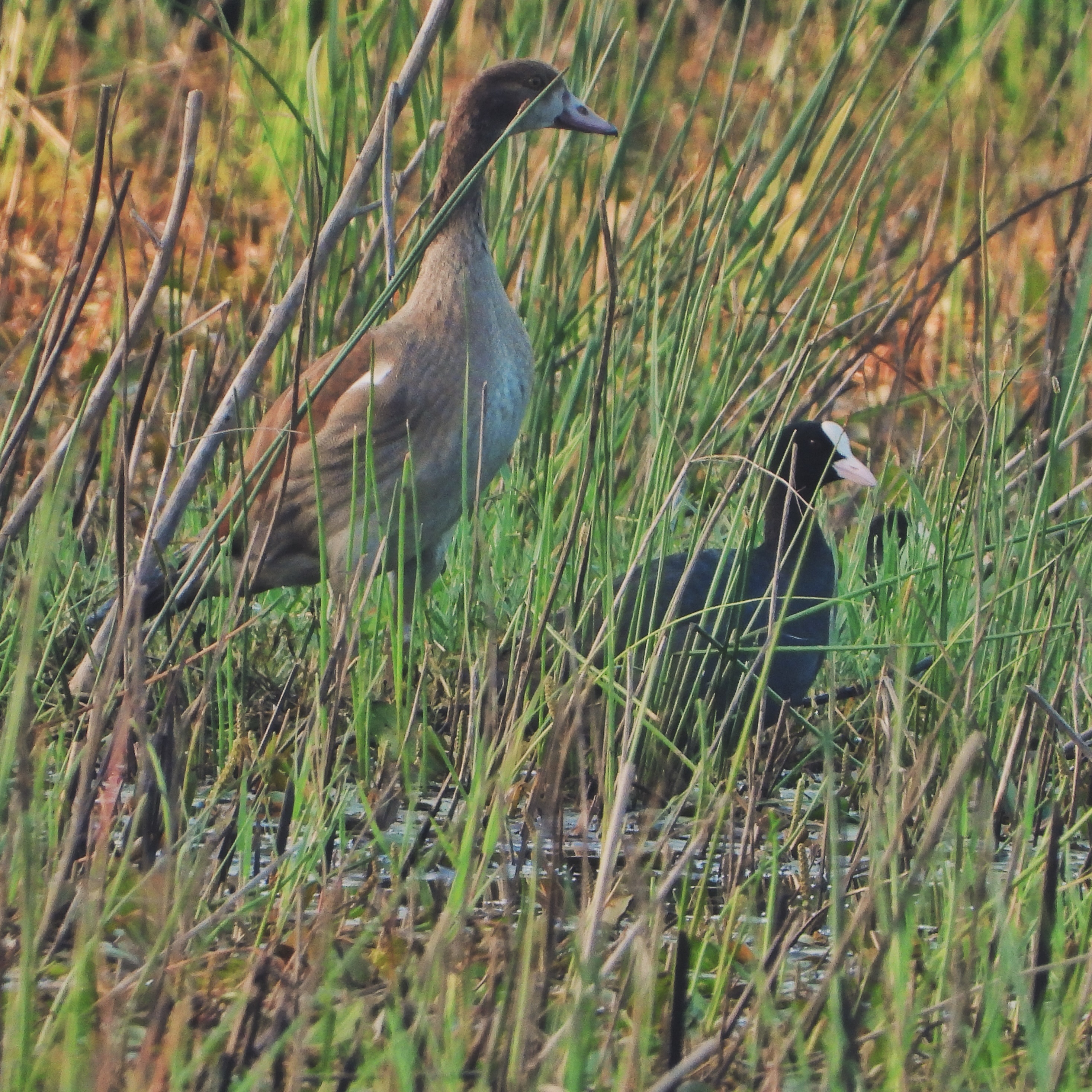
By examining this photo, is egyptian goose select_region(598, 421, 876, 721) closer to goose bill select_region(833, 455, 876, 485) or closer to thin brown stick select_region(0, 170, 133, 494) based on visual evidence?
goose bill select_region(833, 455, 876, 485)

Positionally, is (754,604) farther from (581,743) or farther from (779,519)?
(581,743)

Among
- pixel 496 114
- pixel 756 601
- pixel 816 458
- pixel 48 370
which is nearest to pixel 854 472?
pixel 816 458

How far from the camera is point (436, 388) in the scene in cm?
367

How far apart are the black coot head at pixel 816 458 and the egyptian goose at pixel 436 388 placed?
1.75 feet

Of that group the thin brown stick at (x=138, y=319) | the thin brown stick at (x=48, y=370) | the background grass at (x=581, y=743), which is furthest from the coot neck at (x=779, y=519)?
the thin brown stick at (x=48, y=370)

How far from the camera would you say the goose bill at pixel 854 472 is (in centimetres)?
361

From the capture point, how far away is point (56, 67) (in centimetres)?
814

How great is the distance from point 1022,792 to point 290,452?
123 centimetres

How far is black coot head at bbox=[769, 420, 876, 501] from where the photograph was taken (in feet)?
11.9

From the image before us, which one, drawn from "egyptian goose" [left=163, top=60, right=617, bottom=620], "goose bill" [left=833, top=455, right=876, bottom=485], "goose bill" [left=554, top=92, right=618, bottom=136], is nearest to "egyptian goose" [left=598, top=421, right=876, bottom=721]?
"goose bill" [left=833, top=455, right=876, bottom=485]

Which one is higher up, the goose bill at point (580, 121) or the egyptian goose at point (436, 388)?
the goose bill at point (580, 121)

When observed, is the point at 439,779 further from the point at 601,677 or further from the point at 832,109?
the point at 832,109

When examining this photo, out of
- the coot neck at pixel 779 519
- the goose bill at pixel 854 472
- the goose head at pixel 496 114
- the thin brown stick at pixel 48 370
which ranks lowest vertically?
the coot neck at pixel 779 519

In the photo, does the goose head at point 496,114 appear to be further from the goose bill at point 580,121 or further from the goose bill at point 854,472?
the goose bill at point 854,472
